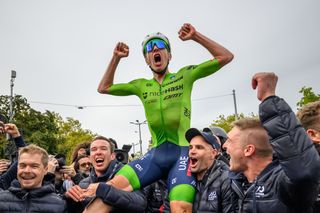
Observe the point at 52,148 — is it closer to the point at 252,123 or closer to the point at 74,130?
the point at 74,130

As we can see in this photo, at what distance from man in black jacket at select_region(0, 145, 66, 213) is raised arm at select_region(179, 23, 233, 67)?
86.4 inches

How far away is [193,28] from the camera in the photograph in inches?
156

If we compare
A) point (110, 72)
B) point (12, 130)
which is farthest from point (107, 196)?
point (12, 130)

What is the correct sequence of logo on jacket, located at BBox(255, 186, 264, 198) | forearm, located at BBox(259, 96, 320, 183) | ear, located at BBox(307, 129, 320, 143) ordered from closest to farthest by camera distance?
forearm, located at BBox(259, 96, 320, 183)
logo on jacket, located at BBox(255, 186, 264, 198)
ear, located at BBox(307, 129, 320, 143)

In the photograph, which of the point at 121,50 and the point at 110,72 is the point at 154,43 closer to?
the point at 121,50

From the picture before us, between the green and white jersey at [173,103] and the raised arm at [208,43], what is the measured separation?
0.08 meters

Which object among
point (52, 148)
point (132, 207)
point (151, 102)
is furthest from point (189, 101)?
point (52, 148)

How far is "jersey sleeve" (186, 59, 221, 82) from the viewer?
398 cm

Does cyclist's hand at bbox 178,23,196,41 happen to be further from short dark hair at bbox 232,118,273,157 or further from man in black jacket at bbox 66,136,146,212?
man in black jacket at bbox 66,136,146,212

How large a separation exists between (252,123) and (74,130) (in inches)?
1845

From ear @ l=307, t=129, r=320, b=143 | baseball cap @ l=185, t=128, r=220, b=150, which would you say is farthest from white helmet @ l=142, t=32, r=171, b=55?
ear @ l=307, t=129, r=320, b=143

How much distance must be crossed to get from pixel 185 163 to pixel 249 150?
1244 millimetres

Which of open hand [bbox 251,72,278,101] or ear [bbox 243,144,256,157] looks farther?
ear [bbox 243,144,256,157]

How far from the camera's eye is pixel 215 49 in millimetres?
3996
